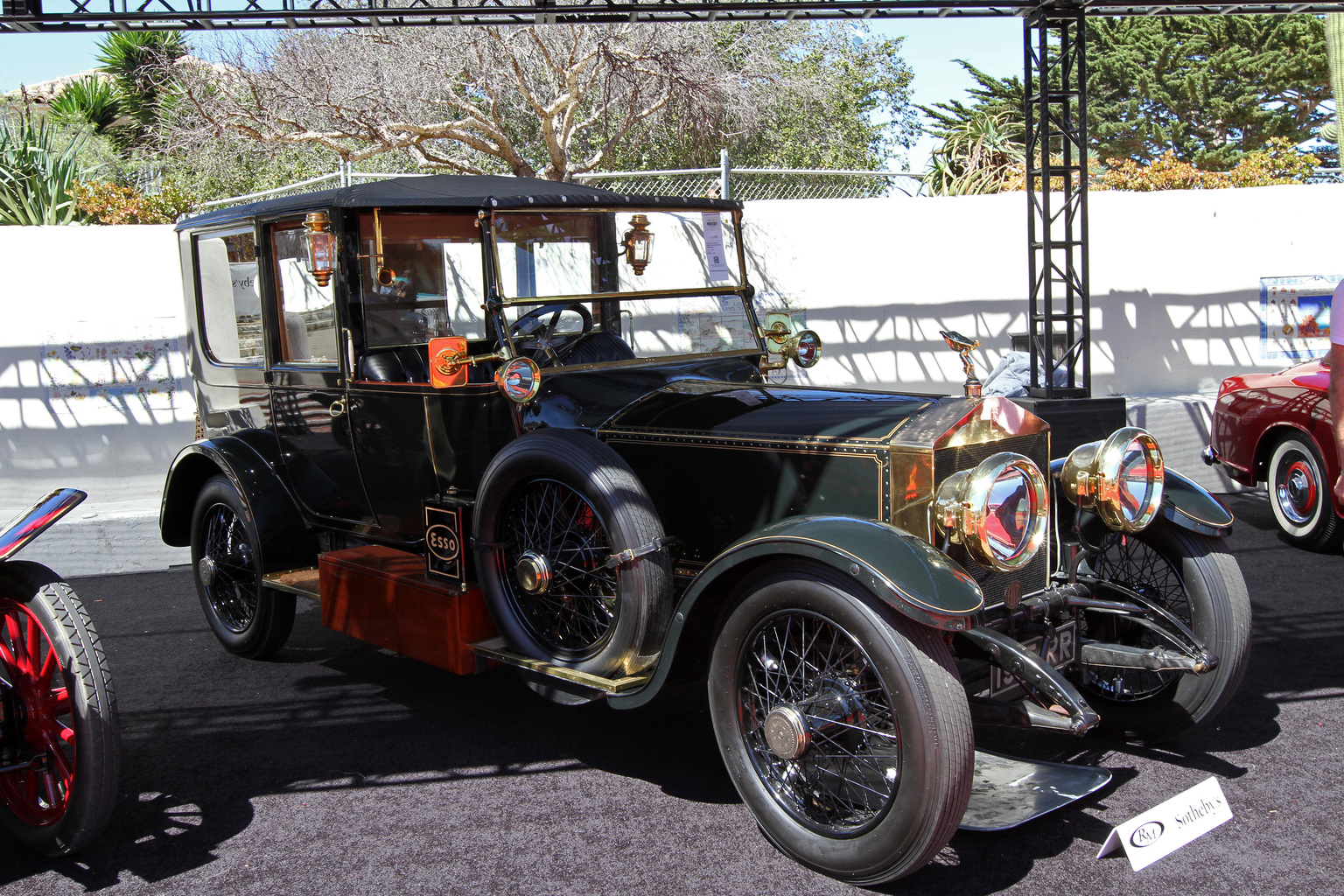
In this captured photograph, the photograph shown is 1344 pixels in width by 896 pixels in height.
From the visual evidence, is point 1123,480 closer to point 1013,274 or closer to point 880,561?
point 880,561

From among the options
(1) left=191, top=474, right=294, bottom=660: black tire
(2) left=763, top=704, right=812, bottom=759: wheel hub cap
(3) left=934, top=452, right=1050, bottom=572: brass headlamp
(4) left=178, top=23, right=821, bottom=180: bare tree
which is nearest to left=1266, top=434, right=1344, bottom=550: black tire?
(3) left=934, top=452, right=1050, bottom=572: brass headlamp

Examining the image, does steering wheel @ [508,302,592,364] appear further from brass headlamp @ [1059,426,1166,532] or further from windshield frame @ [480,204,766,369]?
brass headlamp @ [1059,426,1166,532]

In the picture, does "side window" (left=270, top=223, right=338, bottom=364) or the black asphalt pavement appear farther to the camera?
"side window" (left=270, top=223, right=338, bottom=364)

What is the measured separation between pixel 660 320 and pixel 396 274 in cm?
101

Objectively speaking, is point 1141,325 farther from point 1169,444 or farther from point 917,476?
point 917,476

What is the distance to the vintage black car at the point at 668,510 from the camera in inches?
106

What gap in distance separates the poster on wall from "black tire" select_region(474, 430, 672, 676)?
8.78 meters

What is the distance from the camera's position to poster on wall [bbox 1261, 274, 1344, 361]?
9766mm

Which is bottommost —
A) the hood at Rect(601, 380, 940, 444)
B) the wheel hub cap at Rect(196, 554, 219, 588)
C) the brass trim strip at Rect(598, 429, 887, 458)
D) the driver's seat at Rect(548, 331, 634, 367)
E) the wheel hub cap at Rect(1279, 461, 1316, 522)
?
the wheel hub cap at Rect(1279, 461, 1316, 522)

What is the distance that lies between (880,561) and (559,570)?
1190 millimetres

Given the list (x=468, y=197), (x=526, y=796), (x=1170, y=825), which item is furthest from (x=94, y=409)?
(x=1170, y=825)

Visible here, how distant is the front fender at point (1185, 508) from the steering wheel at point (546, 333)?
5.60 feet

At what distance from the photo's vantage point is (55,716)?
287 cm

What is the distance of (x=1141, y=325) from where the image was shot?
999cm
